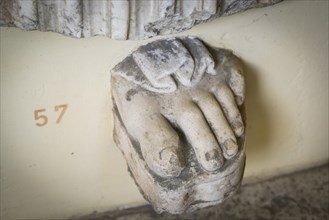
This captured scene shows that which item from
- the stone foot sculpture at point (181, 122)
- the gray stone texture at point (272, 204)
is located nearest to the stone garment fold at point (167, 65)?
the stone foot sculpture at point (181, 122)

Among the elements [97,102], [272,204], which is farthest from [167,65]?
[272,204]

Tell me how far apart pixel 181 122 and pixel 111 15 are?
217mm

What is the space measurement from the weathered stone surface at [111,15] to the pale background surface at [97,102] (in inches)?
4.4

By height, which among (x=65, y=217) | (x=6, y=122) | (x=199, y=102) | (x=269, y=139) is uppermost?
(x=199, y=102)

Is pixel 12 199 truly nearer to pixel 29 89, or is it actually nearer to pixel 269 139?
pixel 29 89

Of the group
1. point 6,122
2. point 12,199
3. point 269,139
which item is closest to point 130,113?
point 6,122

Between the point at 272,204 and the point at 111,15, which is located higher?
the point at 111,15

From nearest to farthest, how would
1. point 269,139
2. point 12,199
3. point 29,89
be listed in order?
point 29,89, point 12,199, point 269,139

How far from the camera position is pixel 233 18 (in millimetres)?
1050

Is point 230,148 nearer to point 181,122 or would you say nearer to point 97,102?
point 181,122

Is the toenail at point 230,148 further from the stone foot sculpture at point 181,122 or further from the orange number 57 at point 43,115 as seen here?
the orange number 57 at point 43,115

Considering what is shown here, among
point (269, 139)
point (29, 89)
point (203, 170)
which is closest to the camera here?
point (203, 170)

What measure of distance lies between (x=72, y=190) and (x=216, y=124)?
1.45 ft

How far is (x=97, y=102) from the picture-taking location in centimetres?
107
